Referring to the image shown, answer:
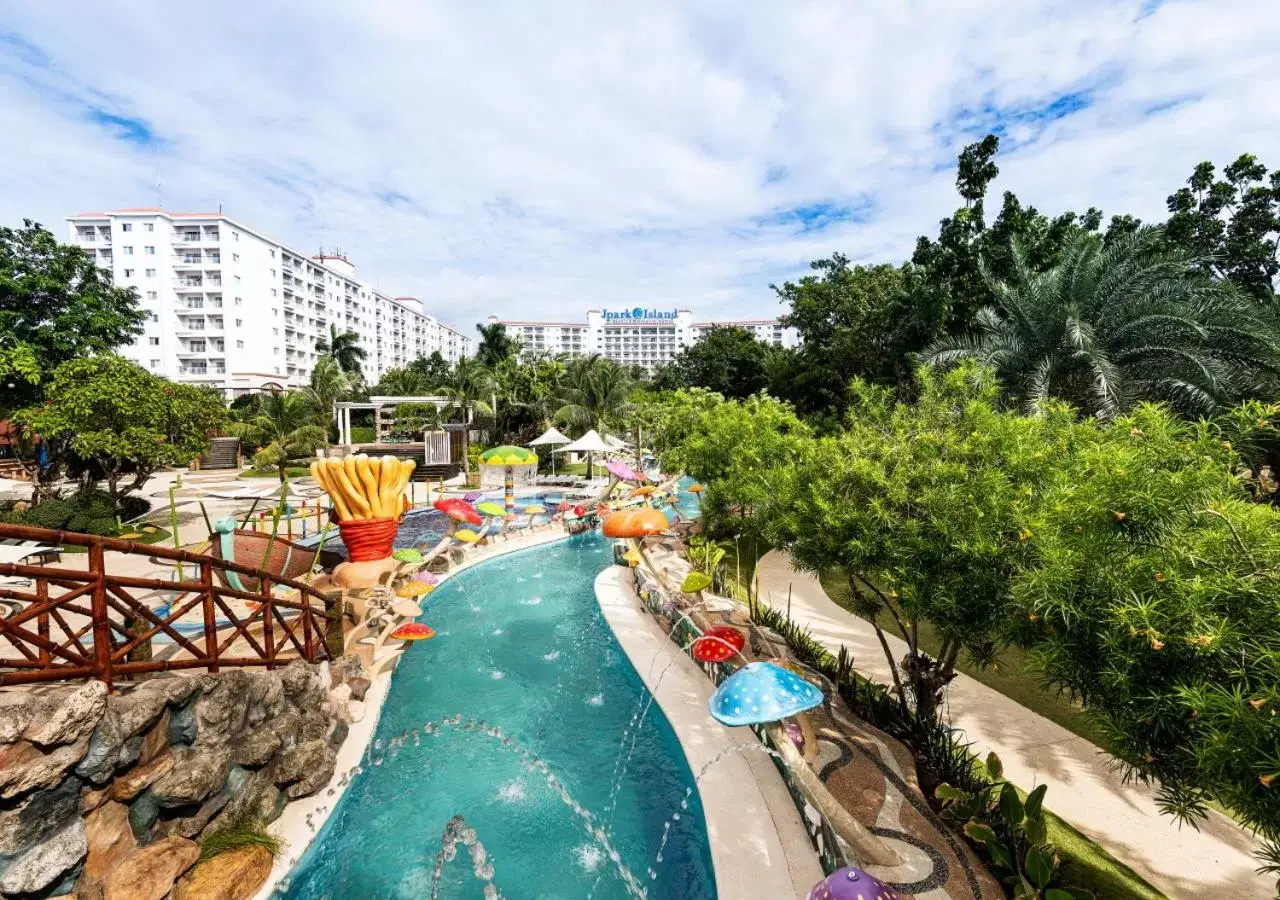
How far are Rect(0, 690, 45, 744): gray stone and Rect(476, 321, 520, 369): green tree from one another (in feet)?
140

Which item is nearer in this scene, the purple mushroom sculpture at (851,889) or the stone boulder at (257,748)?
the purple mushroom sculpture at (851,889)

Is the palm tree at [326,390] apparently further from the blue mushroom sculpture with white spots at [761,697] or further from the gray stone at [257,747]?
the blue mushroom sculpture with white spots at [761,697]

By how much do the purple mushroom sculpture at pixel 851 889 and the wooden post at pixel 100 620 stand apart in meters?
5.80

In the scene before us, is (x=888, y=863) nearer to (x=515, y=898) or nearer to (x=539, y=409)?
(x=515, y=898)

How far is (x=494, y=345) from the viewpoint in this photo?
4628 centimetres

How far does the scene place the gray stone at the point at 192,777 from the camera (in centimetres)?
493

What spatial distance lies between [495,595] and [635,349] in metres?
119

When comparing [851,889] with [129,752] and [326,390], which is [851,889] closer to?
[129,752]

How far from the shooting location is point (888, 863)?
490cm

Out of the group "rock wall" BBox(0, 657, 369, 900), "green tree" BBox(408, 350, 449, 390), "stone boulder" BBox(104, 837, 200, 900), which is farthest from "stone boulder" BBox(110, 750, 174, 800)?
"green tree" BBox(408, 350, 449, 390)

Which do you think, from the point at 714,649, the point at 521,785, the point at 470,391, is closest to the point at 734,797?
the point at 714,649

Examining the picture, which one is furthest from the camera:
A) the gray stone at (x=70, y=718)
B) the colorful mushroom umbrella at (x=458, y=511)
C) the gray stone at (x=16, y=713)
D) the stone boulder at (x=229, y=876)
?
the colorful mushroom umbrella at (x=458, y=511)

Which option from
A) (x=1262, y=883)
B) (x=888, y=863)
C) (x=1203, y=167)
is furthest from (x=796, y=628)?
(x=1203, y=167)

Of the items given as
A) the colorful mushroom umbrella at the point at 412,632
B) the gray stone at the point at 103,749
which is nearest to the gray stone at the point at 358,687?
the colorful mushroom umbrella at the point at 412,632
